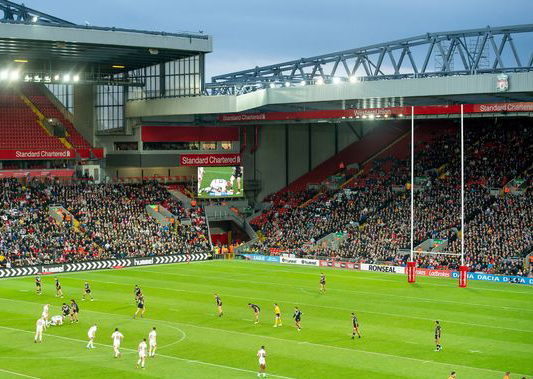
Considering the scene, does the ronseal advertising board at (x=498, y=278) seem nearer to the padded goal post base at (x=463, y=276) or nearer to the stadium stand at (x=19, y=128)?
the padded goal post base at (x=463, y=276)

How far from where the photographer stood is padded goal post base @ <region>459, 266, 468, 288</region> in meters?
56.9

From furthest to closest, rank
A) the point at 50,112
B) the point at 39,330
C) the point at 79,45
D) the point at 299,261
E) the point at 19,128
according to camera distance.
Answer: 1. the point at 50,112
2. the point at 19,128
3. the point at 299,261
4. the point at 79,45
5. the point at 39,330

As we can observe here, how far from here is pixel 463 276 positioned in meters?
57.2

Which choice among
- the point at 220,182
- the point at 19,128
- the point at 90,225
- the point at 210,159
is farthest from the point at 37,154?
the point at 220,182

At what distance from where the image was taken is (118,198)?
80438mm

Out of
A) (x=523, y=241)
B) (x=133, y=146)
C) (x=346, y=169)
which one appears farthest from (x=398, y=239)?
(x=133, y=146)

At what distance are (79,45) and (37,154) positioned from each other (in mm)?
12757

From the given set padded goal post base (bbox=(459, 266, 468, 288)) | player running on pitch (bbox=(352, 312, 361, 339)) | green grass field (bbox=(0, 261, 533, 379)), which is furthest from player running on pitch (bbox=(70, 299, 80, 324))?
padded goal post base (bbox=(459, 266, 468, 288))

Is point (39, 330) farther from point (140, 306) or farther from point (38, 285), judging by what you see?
point (38, 285)

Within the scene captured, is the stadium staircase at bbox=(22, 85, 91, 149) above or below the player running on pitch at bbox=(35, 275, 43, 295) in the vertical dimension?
above

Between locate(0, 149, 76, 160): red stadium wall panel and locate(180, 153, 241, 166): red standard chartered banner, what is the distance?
10.8 m

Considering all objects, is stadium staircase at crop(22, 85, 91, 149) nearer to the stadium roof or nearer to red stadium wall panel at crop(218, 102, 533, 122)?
the stadium roof

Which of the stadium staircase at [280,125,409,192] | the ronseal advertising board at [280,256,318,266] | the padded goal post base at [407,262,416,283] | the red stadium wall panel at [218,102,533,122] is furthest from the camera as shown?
the stadium staircase at [280,125,409,192]

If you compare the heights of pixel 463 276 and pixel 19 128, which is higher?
pixel 19 128
